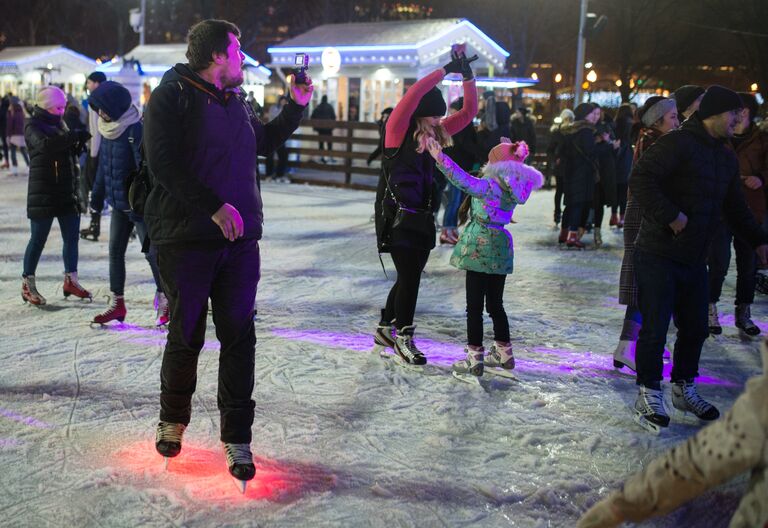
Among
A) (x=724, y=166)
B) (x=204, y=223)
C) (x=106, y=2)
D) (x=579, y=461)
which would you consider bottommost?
(x=579, y=461)

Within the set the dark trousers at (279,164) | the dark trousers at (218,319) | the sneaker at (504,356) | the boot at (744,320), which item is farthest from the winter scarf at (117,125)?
the dark trousers at (279,164)

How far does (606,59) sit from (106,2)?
2965 centimetres

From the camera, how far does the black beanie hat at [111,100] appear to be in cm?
521

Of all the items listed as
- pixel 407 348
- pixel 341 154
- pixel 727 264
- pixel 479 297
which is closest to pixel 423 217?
pixel 479 297

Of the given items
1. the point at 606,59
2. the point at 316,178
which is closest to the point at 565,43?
the point at 606,59

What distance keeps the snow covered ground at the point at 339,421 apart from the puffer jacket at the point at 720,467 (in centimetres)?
122

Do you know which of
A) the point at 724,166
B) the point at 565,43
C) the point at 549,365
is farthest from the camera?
the point at 565,43

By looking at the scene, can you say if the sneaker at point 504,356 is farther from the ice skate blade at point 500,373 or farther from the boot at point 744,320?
the boot at point 744,320

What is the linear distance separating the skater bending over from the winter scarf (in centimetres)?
179

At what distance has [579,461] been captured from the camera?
3.49m

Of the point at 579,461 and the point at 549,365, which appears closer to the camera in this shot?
the point at 579,461

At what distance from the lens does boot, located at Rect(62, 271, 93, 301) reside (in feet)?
20.2

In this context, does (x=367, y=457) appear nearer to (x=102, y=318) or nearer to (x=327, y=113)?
(x=102, y=318)

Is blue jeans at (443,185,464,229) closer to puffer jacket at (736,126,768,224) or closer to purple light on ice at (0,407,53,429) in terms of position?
puffer jacket at (736,126,768,224)
